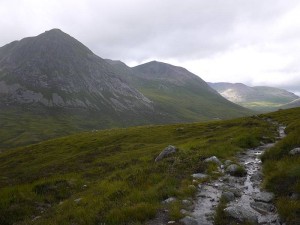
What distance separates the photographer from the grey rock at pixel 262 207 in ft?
40.6

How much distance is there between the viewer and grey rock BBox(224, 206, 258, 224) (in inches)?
450

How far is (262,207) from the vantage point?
41.8 ft

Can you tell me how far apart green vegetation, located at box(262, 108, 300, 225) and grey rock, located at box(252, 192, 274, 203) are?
0.30 m

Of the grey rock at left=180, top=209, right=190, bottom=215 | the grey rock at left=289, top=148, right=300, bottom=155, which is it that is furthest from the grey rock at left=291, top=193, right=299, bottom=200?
the grey rock at left=289, top=148, right=300, bottom=155

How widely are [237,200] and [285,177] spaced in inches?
105

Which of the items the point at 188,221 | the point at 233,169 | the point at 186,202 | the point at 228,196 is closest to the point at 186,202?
the point at 186,202

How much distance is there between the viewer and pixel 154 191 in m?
14.3

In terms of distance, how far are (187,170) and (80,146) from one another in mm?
56540

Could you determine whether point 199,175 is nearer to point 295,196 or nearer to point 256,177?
point 256,177

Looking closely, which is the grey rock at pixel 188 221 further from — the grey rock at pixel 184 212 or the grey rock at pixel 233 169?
the grey rock at pixel 233 169

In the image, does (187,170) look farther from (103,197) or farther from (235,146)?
(235,146)

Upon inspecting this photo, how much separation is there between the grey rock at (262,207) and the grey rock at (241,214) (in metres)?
0.68

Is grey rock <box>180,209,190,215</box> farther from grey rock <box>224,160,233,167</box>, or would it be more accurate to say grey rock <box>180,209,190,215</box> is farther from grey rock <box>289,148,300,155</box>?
grey rock <box>289,148,300,155</box>

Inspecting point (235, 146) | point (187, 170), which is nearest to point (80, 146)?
point (235, 146)
